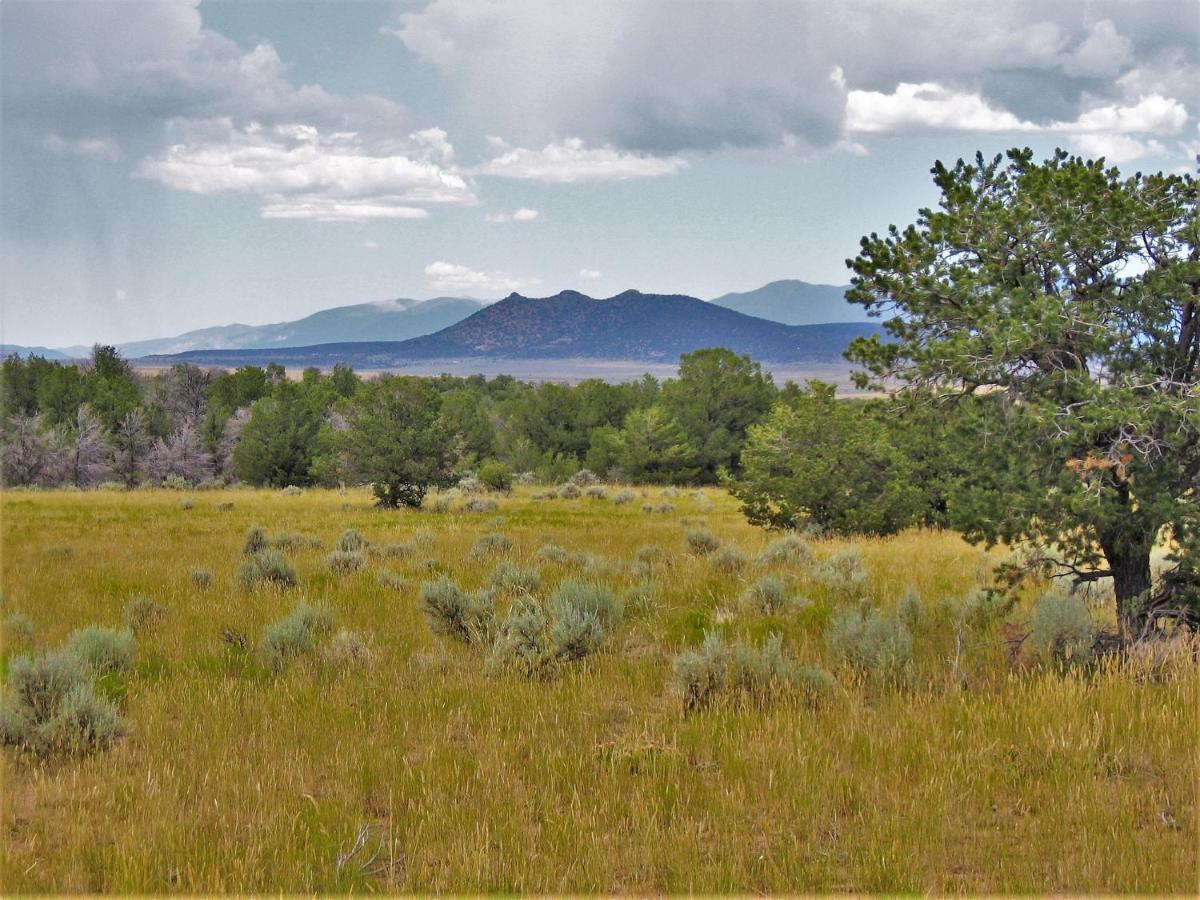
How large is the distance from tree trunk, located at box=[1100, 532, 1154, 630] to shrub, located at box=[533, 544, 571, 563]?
8.80 m

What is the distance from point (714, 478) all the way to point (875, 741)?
1902 inches

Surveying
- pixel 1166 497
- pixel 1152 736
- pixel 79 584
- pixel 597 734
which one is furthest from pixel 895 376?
pixel 79 584

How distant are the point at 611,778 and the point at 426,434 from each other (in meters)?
24.0

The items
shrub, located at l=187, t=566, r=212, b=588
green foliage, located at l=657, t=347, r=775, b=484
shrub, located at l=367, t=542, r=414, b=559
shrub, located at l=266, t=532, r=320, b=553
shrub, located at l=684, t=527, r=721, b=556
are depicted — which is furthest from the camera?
green foliage, located at l=657, t=347, r=775, b=484

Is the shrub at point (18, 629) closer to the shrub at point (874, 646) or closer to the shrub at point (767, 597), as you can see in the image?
the shrub at point (767, 597)

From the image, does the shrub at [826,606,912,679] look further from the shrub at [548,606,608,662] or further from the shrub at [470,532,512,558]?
the shrub at [470,532,512,558]

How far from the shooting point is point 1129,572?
816cm

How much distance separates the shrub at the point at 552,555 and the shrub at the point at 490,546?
117 centimetres

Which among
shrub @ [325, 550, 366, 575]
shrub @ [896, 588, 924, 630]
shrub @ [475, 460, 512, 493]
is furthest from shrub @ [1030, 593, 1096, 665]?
shrub @ [475, 460, 512, 493]

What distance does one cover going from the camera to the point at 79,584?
13.0 m

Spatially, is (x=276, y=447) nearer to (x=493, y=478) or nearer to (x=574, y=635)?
(x=493, y=478)

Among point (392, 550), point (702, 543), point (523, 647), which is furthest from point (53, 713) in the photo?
point (702, 543)

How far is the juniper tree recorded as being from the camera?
7273 mm

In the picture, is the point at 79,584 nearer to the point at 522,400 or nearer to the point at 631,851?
the point at 631,851
